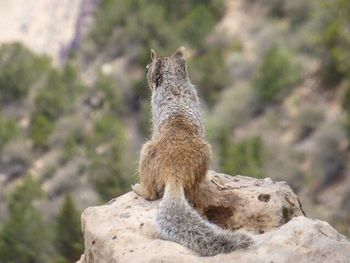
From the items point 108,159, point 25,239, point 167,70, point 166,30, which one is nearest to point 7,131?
point 108,159

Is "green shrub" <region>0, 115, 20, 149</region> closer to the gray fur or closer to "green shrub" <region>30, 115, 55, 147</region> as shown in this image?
"green shrub" <region>30, 115, 55, 147</region>

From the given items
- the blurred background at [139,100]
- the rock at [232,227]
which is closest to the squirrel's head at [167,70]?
the rock at [232,227]

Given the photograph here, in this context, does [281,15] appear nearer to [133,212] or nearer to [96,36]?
[96,36]

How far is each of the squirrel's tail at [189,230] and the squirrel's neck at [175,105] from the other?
1.08 meters

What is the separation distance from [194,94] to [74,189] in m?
30.6

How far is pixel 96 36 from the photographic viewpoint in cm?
5972

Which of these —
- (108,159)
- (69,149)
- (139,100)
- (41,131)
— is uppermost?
(139,100)

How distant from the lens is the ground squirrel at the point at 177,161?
7445 millimetres

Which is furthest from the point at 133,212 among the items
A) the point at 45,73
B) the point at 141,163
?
the point at 45,73

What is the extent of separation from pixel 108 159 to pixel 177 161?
27219mm

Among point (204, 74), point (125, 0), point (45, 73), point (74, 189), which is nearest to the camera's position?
point (74, 189)

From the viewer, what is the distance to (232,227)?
8781 mm

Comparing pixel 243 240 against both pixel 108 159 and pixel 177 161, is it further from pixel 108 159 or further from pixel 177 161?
pixel 108 159

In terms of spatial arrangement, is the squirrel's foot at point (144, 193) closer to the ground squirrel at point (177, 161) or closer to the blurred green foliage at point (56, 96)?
the ground squirrel at point (177, 161)
